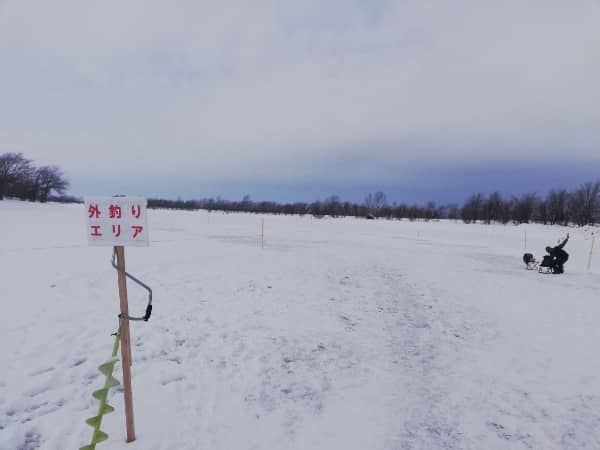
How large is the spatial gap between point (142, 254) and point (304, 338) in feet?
31.3

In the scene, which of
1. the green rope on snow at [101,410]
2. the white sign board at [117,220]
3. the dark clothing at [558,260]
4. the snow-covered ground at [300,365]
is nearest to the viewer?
the green rope on snow at [101,410]

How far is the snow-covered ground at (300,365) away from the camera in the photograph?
3166 millimetres

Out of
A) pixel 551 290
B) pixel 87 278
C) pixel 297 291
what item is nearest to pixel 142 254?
pixel 87 278

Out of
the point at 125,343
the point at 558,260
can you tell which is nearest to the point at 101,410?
the point at 125,343

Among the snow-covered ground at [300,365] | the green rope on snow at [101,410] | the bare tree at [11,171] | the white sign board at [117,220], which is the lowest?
the snow-covered ground at [300,365]

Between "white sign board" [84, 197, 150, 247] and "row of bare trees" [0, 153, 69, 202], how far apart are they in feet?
258

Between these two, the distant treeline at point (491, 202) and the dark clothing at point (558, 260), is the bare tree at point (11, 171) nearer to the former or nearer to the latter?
the distant treeline at point (491, 202)

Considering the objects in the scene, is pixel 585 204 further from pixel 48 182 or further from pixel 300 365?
pixel 48 182

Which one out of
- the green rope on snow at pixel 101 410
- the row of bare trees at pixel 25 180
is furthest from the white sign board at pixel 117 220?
the row of bare trees at pixel 25 180

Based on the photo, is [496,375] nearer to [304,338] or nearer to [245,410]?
[304,338]

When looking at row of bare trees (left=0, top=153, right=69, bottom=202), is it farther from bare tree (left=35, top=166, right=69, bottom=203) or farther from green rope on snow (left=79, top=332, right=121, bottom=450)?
green rope on snow (left=79, top=332, right=121, bottom=450)

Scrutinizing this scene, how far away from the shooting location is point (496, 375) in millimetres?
4418

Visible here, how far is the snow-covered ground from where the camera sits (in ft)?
10.4

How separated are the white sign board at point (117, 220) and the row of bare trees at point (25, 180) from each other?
78598 millimetres
